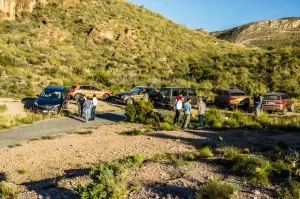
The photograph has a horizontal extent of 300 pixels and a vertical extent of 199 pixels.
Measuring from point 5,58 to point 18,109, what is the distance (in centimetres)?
1623

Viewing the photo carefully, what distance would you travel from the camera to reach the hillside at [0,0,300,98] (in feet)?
113

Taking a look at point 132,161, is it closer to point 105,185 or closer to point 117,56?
point 105,185

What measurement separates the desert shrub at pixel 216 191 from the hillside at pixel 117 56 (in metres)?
23.2

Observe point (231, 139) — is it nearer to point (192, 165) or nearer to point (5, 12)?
point (192, 165)

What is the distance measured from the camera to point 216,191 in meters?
6.35

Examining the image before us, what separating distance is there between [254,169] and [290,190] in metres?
1.27

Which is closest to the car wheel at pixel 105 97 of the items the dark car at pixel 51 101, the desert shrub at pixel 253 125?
the dark car at pixel 51 101

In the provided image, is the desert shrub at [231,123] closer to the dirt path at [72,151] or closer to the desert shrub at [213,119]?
the desert shrub at [213,119]

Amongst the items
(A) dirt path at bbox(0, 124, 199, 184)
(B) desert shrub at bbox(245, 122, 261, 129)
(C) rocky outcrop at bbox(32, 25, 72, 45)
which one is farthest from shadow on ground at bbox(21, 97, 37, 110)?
(C) rocky outcrop at bbox(32, 25, 72, 45)

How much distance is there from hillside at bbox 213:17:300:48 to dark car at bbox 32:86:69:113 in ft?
188

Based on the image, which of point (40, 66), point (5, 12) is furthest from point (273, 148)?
point (5, 12)

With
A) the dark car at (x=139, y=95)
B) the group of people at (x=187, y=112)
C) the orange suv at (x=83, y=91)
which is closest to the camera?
the group of people at (x=187, y=112)

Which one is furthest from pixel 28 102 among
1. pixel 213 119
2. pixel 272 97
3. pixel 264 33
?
pixel 264 33

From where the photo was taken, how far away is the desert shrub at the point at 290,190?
6439mm
